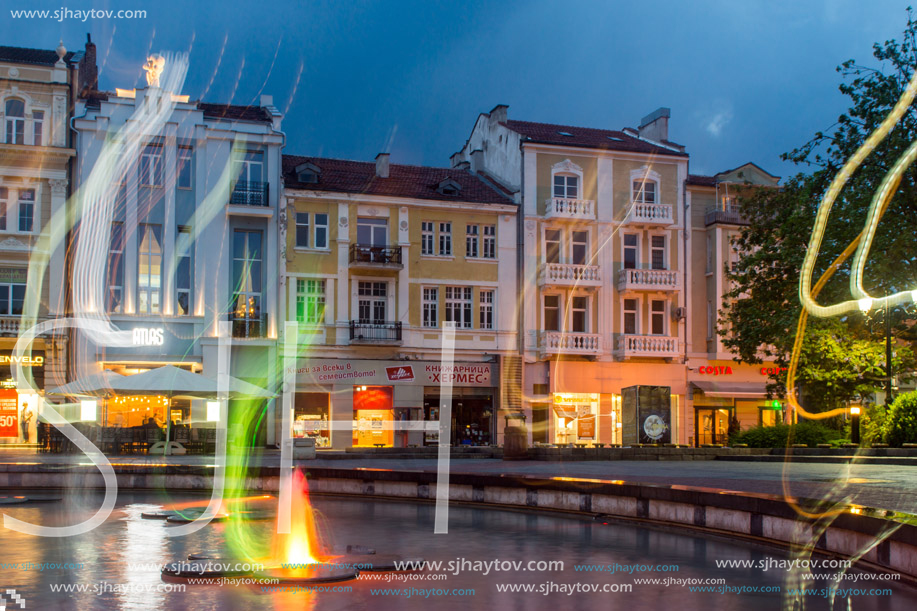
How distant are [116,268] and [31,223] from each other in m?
3.32

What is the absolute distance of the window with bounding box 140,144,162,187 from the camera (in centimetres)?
3681

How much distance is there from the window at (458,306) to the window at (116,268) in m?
12.4

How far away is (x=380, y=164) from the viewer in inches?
1608

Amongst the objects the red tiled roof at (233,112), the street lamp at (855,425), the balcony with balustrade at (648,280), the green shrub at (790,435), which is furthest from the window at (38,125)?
the street lamp at (855,425)

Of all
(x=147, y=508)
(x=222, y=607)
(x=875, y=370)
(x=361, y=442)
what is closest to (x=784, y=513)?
(x=222, y=607)

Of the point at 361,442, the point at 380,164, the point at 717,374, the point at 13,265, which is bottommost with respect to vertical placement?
the point at 361,442

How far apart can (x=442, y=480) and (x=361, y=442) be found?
2268cm

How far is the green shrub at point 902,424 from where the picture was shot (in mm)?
27031

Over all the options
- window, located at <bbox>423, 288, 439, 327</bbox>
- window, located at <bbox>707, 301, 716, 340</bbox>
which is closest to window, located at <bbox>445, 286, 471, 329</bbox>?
window, located at <bbox>423, 288, 439, 327</bbox>

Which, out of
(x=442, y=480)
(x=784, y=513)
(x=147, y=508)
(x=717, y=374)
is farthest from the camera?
(x=717, y=374)

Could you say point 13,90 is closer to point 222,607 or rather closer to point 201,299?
point 201,299

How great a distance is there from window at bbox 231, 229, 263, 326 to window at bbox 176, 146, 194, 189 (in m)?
2.52

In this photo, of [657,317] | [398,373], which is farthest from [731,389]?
[398,373]

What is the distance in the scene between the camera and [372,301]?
1550 inches
